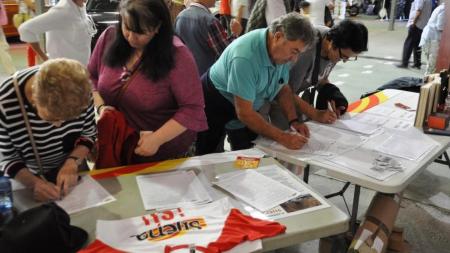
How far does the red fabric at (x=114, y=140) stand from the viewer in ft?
5.46

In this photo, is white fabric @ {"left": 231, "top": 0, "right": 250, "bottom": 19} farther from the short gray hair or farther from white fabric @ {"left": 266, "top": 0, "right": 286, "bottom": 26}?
the short gray hair

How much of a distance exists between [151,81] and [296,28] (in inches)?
26.0

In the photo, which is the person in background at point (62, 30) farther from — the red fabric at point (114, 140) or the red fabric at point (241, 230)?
the red fabric at point (241, 230)

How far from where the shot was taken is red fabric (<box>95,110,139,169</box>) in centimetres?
167

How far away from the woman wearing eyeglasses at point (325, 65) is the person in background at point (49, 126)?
1.24 m

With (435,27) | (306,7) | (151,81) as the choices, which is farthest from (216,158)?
(435,27)

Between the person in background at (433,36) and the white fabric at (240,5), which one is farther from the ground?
the white fabric at (240,5)

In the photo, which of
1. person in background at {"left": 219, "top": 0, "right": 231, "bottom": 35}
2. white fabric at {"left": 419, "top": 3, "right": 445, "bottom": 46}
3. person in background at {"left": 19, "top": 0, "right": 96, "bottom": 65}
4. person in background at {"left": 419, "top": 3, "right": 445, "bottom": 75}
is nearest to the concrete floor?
person in background at {"left": 419, "top": 3, "right": 445, "bottom": 75}

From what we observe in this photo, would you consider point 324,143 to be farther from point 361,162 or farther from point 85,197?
point 85,197

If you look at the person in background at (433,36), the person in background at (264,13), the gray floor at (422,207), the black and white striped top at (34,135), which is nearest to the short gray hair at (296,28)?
the black and white striped top at (34,135)

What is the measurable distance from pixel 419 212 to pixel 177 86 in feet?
6.37

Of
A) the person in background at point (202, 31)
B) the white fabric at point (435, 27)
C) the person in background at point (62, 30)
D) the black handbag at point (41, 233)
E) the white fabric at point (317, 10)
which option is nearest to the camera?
the black handbag at point (41, 233)

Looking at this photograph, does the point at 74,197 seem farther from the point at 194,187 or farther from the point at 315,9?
the point at 315,9

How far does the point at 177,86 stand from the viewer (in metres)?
1.70
